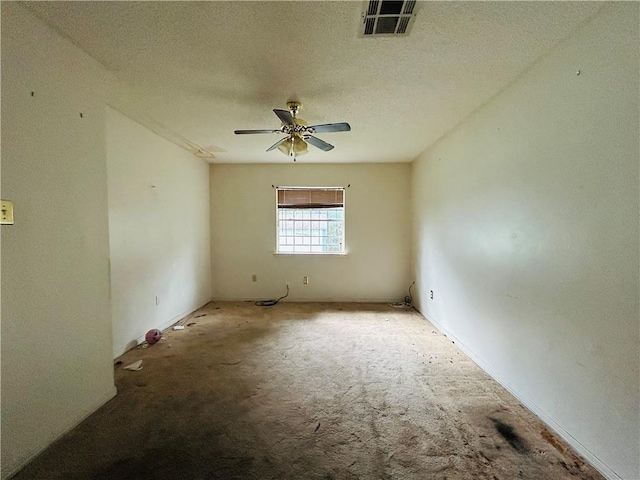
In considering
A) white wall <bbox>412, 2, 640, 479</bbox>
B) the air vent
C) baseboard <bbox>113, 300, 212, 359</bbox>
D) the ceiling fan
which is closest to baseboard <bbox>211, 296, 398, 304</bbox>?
baseboard <bbox>113, 300, 212, 359</bbox>

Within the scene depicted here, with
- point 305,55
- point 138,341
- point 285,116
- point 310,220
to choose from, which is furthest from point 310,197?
point 138,341

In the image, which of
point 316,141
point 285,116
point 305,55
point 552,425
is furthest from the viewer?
point 316,141

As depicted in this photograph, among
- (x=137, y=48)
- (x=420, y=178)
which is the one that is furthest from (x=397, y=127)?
(x=137, y=48)

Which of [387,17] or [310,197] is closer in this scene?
[387,17]

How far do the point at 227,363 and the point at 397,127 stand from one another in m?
2.97

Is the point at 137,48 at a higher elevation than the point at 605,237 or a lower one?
higher

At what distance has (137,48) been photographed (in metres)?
1.68

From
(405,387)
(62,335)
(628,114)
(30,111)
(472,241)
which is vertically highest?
(30,111)

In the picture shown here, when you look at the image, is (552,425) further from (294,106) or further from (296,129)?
(294,106)

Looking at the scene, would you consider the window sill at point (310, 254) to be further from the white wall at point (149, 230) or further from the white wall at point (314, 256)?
the white wall at point (149, 230)

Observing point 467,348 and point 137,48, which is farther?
point 467,348

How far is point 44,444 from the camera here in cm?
148

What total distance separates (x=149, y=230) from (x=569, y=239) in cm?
372

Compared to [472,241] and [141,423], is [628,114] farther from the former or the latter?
[141,423]
